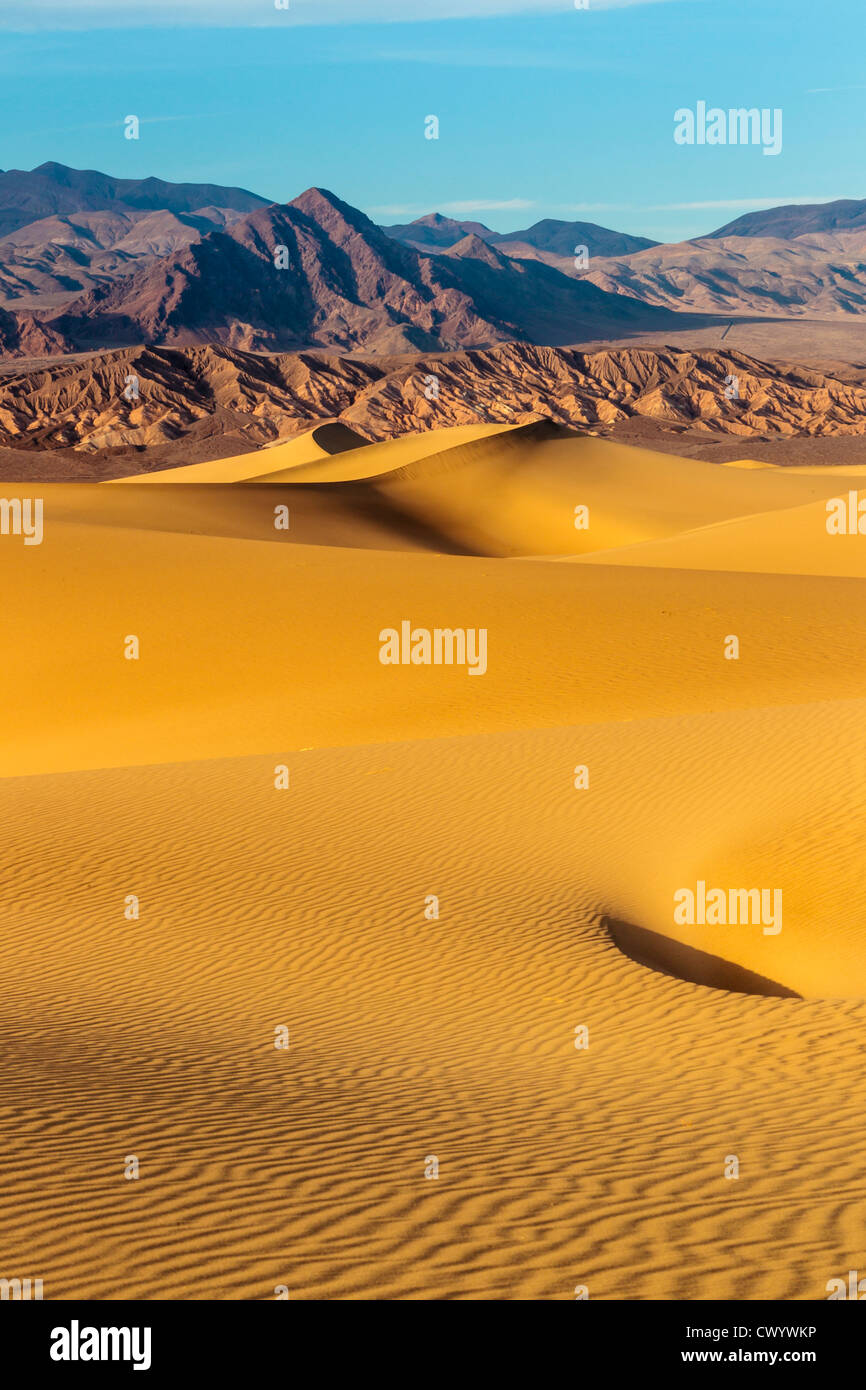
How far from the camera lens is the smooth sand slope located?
185 inches

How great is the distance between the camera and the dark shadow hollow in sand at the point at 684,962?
33.3 feet

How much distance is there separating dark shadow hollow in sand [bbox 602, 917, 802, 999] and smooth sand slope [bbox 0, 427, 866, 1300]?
0.14 feet

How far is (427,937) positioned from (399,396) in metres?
109

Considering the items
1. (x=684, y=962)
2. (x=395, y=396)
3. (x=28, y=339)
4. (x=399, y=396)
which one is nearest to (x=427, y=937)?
(x=684, y=962)

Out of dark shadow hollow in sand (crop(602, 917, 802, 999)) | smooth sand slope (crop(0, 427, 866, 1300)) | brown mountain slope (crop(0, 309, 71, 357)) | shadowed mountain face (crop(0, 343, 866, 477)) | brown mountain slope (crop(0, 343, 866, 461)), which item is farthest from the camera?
brown mountain slope (crop(0, 309, 71, 357))

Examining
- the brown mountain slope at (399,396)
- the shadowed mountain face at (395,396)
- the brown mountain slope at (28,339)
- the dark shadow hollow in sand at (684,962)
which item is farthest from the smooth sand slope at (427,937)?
the brown mountain slope at (28,339)

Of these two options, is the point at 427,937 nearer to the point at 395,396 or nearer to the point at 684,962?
the point at 684,962

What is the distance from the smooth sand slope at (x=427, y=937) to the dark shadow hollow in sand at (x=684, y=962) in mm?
41

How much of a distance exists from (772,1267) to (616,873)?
7.65 metres

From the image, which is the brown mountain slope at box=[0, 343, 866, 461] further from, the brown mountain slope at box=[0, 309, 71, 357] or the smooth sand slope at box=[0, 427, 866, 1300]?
the smooth sand slope at box=[0, 427, 866, 1300]

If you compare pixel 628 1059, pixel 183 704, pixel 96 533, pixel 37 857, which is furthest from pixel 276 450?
pixel 628 1059

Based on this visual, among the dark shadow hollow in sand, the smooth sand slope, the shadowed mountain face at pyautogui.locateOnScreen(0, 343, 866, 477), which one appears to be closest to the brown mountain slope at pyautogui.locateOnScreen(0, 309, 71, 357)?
the shadowed mountain face at pyautogui.locateOnScreen(0, 343, 866, 477)

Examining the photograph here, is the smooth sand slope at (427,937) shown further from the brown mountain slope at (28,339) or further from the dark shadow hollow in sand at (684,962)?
the brown mountain slope at (28,339)

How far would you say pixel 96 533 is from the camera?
31250 millimetres
